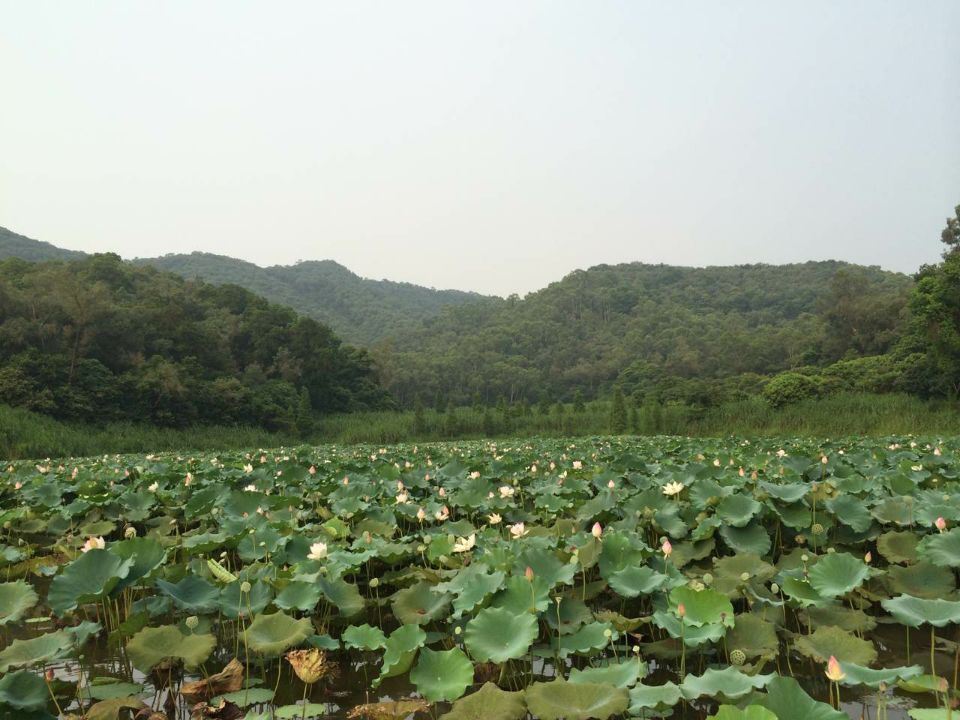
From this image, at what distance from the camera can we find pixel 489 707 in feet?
5.35

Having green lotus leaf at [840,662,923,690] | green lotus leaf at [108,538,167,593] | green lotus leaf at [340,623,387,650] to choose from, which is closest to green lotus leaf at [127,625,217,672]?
green lotus leaf at [108,538,167,593]

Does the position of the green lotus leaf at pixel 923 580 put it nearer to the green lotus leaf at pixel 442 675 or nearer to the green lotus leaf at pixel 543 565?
the green lotus leaf at pixel 543 565

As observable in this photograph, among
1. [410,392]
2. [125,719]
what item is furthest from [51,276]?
[125,719]

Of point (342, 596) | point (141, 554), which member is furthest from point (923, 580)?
point (141, 554)

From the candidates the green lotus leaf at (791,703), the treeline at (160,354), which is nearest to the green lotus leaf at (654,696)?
the green lotus leaf at (791,703)

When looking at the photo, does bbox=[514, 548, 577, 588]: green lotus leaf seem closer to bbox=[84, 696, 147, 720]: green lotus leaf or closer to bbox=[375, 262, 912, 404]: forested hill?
bbox=[84, 696, 147, 720]: green lotus leaf

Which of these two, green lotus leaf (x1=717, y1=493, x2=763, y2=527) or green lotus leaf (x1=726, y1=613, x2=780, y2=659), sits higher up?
green lotus leaf (x1=717, y1=493, x2=763, y2=527)

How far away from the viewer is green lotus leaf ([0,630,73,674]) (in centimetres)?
190

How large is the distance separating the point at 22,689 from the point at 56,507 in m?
3.73

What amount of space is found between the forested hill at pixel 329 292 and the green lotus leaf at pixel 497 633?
2790 inches

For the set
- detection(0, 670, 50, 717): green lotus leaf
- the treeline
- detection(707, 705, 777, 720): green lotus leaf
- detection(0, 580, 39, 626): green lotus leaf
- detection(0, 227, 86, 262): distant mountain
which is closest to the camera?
detection(707, 705, 777, 720): green lotus leaf

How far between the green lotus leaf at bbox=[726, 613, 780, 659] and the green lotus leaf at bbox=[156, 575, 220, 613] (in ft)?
6.10

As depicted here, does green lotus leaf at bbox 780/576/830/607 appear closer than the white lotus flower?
Yes

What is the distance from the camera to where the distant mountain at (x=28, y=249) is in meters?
58.5
